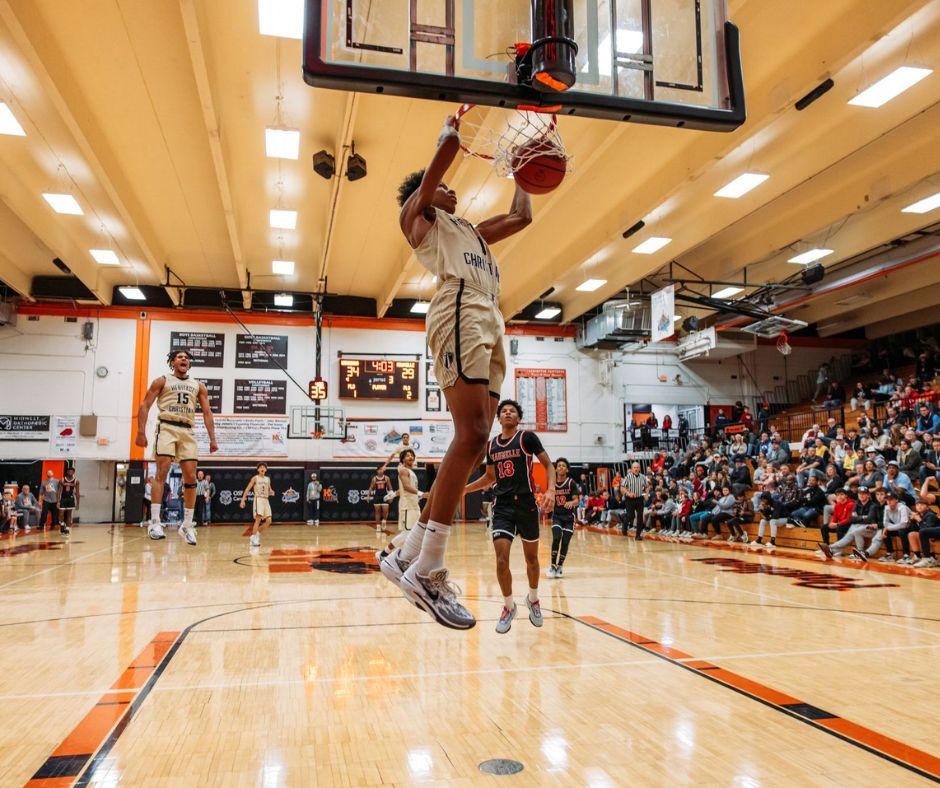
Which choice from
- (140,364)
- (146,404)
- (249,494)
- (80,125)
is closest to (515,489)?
(146,404)

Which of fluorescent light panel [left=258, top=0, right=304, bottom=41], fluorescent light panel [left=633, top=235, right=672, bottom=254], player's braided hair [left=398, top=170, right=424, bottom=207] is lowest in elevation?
player's braided hair [left=398, top=170, right=424, bottom=207]

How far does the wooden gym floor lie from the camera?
265cm

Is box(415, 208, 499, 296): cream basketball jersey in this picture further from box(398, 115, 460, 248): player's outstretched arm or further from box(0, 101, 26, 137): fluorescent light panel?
box(0, 101, 26, 137): fluorescent light panel

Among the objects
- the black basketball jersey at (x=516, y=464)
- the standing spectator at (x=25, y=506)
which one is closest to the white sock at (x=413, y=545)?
the black basketball jersey at (x=516, y=464)

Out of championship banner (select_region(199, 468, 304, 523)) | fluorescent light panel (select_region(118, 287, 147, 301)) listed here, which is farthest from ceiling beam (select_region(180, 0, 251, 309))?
championship banner (select_region(199, 468, 304, 523))

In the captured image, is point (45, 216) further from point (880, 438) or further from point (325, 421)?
point (880, 438)

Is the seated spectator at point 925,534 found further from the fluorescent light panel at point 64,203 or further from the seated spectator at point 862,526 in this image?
the fluorescent light panel at point 64,203

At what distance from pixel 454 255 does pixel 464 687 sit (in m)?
2.20

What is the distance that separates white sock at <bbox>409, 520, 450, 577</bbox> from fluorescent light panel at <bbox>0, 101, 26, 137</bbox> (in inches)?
447

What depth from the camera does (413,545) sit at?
340 cm

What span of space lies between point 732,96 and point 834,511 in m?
9.56

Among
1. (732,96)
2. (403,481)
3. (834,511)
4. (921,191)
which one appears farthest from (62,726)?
(921,191)

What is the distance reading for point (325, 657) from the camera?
4367 millimetres

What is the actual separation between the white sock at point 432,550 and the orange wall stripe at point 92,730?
57.1 inches
